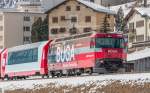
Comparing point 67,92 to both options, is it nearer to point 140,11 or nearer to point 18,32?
point 140,11

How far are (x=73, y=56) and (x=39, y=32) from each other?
74469 millimetres

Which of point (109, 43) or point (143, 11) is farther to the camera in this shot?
point (143, 11)

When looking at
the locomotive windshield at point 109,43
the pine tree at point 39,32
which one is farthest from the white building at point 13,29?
the locomotive windshield at point 109,43

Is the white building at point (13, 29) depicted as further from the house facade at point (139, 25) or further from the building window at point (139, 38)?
the building window at point (139, 38)

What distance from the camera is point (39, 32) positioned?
114750mm

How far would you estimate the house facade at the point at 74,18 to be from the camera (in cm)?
10100

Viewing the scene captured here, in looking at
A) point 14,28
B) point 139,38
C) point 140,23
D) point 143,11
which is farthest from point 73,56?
point 14,28

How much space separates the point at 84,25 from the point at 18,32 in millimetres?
25584

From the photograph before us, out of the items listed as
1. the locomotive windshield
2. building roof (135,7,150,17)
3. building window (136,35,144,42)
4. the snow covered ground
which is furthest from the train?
building window (136,35,144,42)

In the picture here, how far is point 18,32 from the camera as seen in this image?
123375mm

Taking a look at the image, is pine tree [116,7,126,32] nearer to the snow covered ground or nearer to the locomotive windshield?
the locomotive windshield

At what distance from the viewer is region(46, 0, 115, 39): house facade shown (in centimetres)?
10100

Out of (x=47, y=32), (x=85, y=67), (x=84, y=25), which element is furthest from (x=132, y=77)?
(x=47, y=32)

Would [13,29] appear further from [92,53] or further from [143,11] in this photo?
[92,53]
